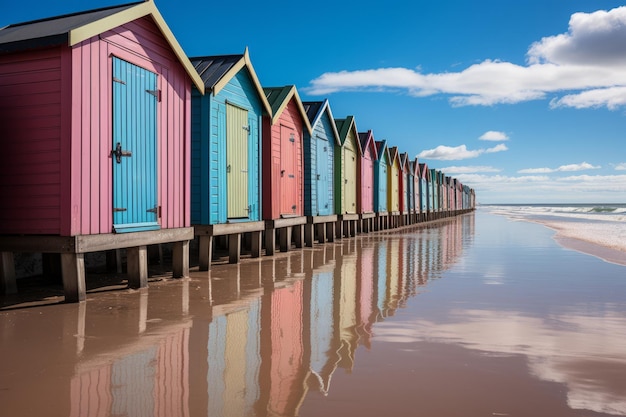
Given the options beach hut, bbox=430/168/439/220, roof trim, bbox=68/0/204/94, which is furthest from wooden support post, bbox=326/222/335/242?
beach hut, bbox=430/168/439/220

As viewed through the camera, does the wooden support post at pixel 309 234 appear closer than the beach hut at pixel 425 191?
Yes

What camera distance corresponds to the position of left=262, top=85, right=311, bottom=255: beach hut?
43.0ft

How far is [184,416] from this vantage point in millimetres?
3059

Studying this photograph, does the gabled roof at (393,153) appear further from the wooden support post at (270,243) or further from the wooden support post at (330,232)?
the wooden support post at (270,243)

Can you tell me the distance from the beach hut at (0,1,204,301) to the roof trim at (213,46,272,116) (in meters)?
2.19

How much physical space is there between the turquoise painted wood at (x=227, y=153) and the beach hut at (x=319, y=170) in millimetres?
3995

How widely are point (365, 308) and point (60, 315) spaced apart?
343cm

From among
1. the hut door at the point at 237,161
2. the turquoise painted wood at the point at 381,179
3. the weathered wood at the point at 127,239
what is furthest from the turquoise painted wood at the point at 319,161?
the weathered wood at the point at 127,239

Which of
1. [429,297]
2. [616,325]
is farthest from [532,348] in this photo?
[429,297]

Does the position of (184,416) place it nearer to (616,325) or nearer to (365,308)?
(365,308)

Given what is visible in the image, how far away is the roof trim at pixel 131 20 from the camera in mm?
6594

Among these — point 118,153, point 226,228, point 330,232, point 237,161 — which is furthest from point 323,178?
point 118,153

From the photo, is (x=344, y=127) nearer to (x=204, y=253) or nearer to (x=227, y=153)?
(x=227, y=153)

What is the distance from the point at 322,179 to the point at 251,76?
20.6ft
